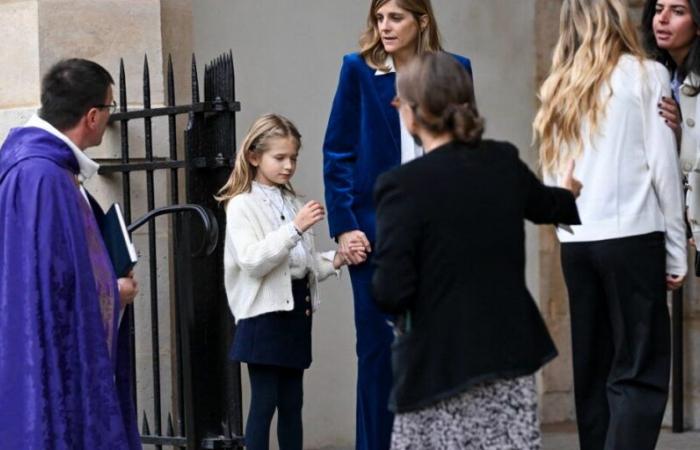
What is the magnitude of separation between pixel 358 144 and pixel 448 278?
1866 mm

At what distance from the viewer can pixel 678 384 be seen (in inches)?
321

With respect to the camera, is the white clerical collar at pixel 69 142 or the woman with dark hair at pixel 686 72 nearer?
the white clerical collar at pixel 69 142

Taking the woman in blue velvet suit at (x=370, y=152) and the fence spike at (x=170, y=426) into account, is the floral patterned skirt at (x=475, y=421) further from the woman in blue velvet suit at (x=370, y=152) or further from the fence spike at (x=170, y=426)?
the fence spike at (x=170, y=426)

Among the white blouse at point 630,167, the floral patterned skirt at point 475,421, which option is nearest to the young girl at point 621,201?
the white blouse at point 630,167

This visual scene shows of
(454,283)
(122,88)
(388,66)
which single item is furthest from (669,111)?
(122,88)

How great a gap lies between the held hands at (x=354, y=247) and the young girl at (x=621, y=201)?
2.40 ft

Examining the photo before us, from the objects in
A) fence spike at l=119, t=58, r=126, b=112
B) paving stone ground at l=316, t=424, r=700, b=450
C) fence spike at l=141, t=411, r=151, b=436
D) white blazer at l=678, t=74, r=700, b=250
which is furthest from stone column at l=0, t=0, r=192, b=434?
white blazer at l=678, t=74, r=700, b=250

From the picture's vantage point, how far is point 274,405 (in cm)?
640

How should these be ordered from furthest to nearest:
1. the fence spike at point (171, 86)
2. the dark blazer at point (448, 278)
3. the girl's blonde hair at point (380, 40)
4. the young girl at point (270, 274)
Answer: the fence spike at point (171, 86), the young girl at point (270, 274), the girl's blonde hair at point (380, 40), the dark blazer at point (448, 278)

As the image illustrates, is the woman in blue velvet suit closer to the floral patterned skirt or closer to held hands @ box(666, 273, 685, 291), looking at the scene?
held hands @ box(666, 273, 685, 291)

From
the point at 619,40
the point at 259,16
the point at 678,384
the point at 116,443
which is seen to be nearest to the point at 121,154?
the point at 259,16

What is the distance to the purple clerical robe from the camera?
5.26 meters

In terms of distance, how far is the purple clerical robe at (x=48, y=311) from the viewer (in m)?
5.26

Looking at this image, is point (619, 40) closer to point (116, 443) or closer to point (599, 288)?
point (599, 288)
